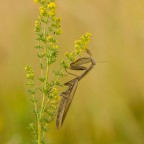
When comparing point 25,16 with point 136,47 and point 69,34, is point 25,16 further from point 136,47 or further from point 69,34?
point 136,47

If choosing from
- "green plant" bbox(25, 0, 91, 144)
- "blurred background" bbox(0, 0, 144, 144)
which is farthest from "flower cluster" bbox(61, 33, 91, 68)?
"blurred background" bbox(0, 0, 144, 144)

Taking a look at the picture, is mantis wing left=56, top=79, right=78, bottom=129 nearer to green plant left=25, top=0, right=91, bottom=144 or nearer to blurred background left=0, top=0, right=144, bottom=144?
green plant left=25, top=0, right=91, bottom=144

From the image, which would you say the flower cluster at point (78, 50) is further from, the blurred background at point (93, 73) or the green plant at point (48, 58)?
the blurred background at point (93, 73)

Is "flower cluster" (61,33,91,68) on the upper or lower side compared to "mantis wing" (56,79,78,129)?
upper

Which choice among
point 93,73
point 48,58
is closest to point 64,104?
point 48,58

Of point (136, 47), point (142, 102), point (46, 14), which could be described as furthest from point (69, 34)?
point (46, 14)

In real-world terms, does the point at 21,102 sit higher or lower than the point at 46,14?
lower

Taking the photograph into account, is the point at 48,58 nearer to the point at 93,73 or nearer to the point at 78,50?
the point at 78,50

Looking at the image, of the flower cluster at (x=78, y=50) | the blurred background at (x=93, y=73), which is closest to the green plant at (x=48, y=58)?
the flower cluster at (x=78, y=50)

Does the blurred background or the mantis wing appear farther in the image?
the blurred background
